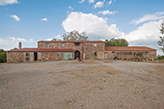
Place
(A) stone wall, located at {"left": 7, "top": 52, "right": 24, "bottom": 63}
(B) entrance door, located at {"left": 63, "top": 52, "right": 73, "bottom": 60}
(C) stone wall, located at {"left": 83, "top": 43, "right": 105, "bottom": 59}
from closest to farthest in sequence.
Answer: (A) stone wall, located at {"left": 7, "top": 52, "right": 24, "bottom": 63} → (B) entrance door, located at {"left": 63, "top": 52, "right": 73, "bottom": 60} → (C) stone wall, located at {"left": 83, "top": 43, "right": 105, "bottom": 59}

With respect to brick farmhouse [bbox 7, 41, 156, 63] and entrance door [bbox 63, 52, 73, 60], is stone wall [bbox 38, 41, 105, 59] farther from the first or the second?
entrance door [bbox 63, 52, 73, 60]

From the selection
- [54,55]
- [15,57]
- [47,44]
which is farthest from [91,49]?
[15,57]

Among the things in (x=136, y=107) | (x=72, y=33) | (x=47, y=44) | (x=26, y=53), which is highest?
(x=72, y=33)

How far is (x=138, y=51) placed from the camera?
2650cm

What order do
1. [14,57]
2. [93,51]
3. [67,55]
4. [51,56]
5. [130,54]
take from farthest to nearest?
[93,51]
[130,54]
[67,55]
[51,56]
[14,57]

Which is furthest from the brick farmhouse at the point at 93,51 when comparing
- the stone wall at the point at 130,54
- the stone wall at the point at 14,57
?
the stone wall at the point at 14,57

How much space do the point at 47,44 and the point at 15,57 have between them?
362 inches

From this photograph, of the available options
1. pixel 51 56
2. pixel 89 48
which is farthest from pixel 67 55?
pixel 89 48

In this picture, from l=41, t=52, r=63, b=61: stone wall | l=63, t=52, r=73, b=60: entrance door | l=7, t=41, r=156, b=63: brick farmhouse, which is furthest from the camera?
l=7, t=41, r=156, b=63: brick farmhouse

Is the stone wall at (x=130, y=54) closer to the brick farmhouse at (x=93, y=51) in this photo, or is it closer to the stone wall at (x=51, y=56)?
the brick farmhouse at (x=93, y=51)

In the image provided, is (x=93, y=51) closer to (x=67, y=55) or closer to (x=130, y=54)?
(x=67, y=55)

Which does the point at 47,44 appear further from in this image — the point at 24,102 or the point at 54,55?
the point at 24,102

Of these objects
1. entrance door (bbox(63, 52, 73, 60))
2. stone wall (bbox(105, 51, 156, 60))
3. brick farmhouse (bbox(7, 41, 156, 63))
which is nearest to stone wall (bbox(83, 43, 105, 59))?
brick farmhouse (bbox(7, 41, 156, 63))

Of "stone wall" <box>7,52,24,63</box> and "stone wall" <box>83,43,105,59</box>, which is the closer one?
"stone wall" <box>7,52,24,63</box>
